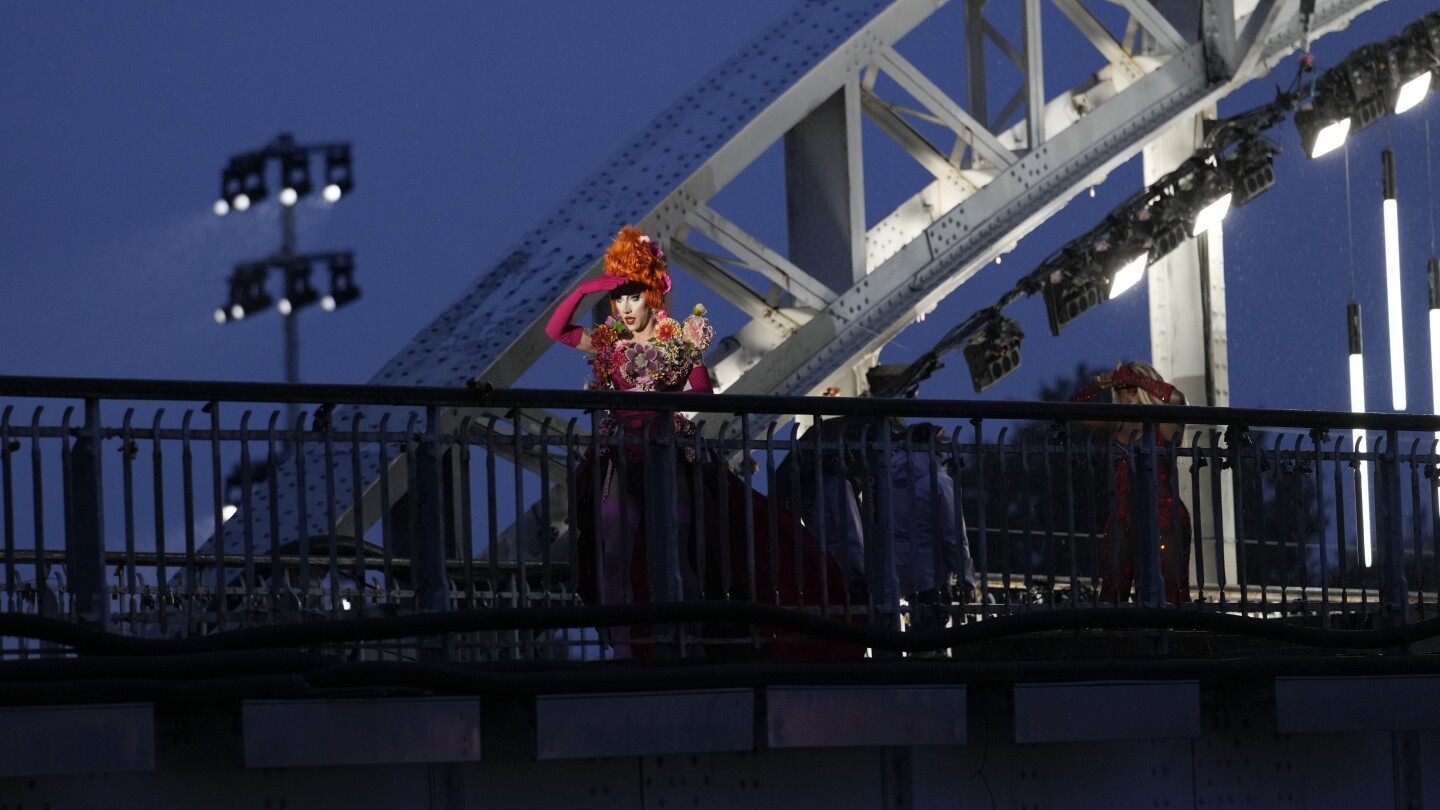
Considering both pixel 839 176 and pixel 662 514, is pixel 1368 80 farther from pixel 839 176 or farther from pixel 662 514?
pixel 662 514

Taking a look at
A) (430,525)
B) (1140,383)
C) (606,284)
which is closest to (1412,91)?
(1140,383)

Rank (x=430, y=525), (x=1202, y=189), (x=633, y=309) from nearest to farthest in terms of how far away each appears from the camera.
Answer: (x=430, y=525) → (x=633, y=309) → (x=1202, y=189)

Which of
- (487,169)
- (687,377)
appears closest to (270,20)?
(487,169)

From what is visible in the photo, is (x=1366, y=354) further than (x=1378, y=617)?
Yes

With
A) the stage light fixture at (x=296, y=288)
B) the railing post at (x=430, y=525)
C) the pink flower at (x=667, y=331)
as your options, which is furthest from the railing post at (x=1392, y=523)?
the stage light fixture at (x=296, y=288)

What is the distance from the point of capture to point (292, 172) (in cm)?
3356

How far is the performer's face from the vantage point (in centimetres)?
1170

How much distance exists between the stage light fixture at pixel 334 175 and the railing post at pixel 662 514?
23207 mm

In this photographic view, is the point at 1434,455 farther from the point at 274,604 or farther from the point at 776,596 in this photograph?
the point at 274,604

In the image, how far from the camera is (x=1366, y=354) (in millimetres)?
93625

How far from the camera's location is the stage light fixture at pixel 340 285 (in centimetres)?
3462

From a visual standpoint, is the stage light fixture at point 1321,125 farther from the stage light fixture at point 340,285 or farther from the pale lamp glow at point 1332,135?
the stage light fixture at point 340,285

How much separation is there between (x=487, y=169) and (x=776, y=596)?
127565 mm

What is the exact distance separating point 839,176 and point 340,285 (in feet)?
53.3
